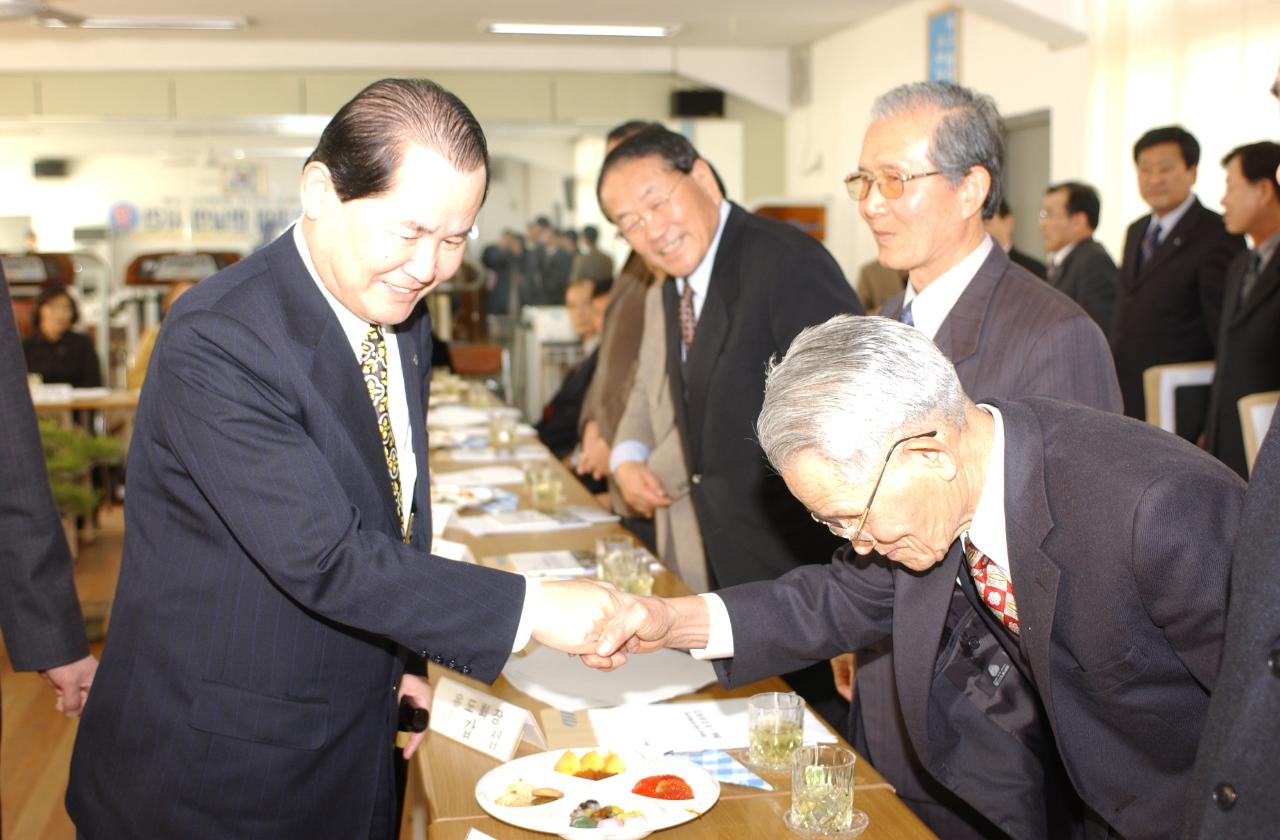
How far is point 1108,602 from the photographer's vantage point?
4.73 ft

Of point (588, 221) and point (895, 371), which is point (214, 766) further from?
point (588, 221)

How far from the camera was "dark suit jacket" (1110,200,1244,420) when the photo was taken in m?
5.16

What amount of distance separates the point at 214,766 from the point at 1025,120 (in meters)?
7.89

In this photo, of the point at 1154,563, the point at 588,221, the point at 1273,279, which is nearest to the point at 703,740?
the point at 1154,563

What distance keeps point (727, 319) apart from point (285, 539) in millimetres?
1537

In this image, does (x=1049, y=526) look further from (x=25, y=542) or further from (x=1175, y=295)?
(x=1175, y=295)

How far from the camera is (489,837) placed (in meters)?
1.52

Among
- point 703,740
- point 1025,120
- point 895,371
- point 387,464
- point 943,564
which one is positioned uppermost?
point 1025,120

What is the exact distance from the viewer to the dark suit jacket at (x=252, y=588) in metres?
1.51

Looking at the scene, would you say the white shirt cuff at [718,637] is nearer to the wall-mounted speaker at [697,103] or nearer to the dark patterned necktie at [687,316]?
the dark patterned necktie at [687,316]

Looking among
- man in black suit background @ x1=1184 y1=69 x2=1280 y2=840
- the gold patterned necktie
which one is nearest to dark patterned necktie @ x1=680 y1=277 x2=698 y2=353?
the gold patterned necktie

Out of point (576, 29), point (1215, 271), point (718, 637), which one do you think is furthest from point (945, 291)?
point (576, 29)

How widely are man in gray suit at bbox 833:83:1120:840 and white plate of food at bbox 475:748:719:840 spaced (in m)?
0.61

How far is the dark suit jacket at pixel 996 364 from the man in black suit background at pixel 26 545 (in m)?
1.34
